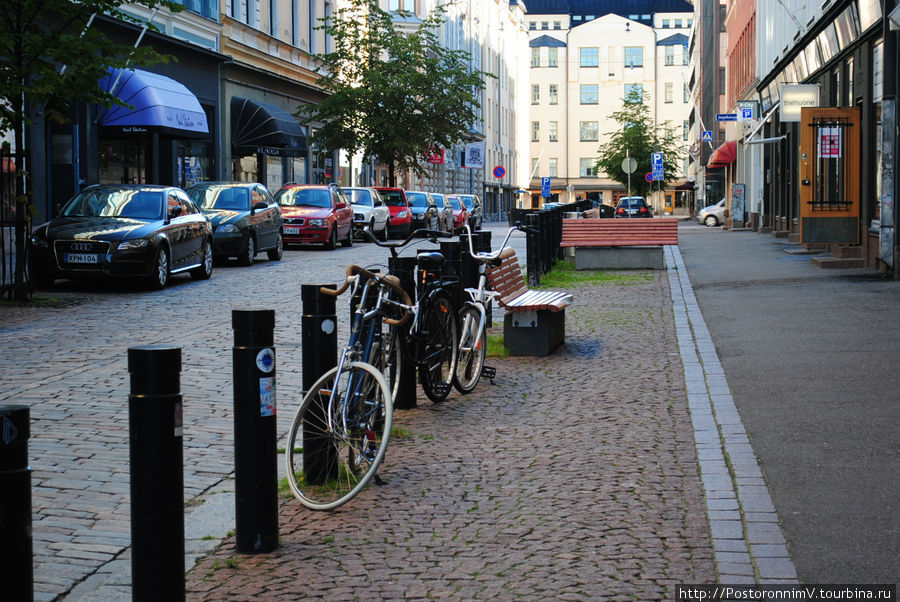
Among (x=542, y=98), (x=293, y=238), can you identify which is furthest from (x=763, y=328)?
(x=542, y=98)

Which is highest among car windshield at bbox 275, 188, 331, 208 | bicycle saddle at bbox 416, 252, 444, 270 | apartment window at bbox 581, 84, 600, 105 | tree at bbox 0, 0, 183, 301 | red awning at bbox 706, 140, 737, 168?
apartment window at bbox 581, 84, 600, 105

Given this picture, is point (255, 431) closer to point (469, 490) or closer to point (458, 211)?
point (469, 490)

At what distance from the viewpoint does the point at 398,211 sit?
40.5 m

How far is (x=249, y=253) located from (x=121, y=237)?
6.70m

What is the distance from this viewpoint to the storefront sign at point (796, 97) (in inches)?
993

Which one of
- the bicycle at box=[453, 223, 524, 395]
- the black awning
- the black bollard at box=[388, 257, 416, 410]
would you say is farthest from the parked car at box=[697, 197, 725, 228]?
the black bollard at box=[388, 257, 416, 410]

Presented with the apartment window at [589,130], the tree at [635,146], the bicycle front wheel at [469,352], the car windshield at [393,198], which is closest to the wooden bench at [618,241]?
the bicycle front wheel at [469,352]

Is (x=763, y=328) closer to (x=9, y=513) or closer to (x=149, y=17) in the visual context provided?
(x=9, y=513)

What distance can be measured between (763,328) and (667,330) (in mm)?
996

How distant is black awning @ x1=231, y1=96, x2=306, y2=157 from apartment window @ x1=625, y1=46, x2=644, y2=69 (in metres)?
84.8

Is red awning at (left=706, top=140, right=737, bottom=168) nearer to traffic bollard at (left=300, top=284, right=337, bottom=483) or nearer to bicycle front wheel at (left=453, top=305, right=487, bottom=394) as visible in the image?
bicycle front wheel at (left=453, top=305, right=487, bottom=394)

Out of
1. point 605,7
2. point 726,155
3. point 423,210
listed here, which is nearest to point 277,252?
point 423,210

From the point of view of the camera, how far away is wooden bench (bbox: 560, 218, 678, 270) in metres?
21.7

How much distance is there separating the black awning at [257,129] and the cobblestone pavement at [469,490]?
87.2ft
